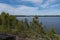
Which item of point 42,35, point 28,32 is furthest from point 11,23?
point 42,35

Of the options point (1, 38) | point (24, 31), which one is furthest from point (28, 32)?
point (1, 38)

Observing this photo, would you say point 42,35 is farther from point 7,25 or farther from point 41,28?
point 7,25

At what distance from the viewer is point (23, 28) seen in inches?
265

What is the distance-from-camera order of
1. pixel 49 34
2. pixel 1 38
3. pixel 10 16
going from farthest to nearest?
pixel 49 34 → pixel 10 16 → pixel 1 38

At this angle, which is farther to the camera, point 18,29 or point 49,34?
point 49,34

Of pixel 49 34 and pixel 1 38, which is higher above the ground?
pixel 1 38

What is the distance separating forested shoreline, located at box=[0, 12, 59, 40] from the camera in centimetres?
632

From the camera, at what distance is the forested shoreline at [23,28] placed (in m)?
6.32

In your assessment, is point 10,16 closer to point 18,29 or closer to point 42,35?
point 18,29

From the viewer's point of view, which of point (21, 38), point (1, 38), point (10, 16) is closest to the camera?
point (1, 38)

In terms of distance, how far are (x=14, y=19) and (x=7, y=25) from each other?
1.30 ft

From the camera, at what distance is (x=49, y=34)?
6996 mm

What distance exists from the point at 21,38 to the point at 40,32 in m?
1.16

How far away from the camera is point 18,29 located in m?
6.38
